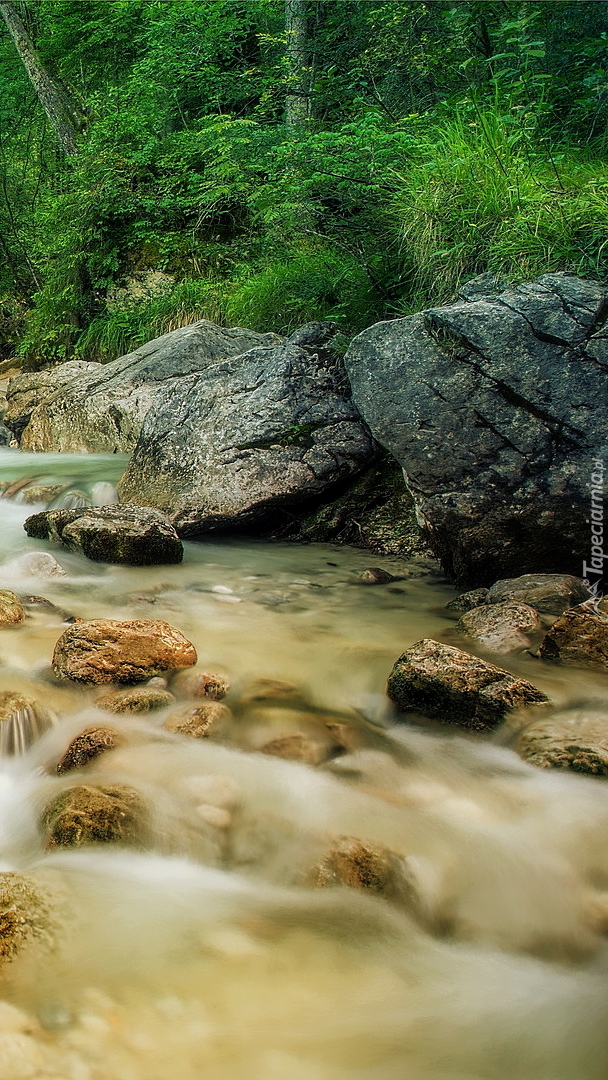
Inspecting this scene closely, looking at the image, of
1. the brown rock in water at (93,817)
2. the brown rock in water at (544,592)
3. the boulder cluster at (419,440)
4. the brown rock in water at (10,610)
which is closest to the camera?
the brown rock in water at (93,817)

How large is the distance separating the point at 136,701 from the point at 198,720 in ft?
0.91

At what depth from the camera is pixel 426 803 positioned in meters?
2.50

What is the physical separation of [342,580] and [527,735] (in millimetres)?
2101

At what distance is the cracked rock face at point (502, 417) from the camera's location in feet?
13.3

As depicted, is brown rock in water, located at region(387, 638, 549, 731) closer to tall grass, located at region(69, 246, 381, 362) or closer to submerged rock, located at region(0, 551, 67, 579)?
submerged rock, located at region(0, 551, 67, 579)

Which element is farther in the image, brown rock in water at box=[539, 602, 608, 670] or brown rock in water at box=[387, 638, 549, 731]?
brown rock in water at box=[539, 602, 608, 670]

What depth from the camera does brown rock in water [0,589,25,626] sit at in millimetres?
A: 3719

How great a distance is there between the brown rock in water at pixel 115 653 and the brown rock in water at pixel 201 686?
11 cm

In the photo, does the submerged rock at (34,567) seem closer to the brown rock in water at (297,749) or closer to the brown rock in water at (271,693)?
the brown rock in water at (271,693)

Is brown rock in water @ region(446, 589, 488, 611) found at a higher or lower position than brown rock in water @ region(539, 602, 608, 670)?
lower

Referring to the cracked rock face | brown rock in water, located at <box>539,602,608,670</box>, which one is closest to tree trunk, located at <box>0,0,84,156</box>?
the cracked rock face

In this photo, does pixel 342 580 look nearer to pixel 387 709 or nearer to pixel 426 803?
pixel 387 709

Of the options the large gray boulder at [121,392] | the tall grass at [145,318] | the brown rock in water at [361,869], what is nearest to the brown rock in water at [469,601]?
the brown rock in water at [361,869]

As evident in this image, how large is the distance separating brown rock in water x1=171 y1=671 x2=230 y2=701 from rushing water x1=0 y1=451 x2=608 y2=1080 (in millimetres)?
71
